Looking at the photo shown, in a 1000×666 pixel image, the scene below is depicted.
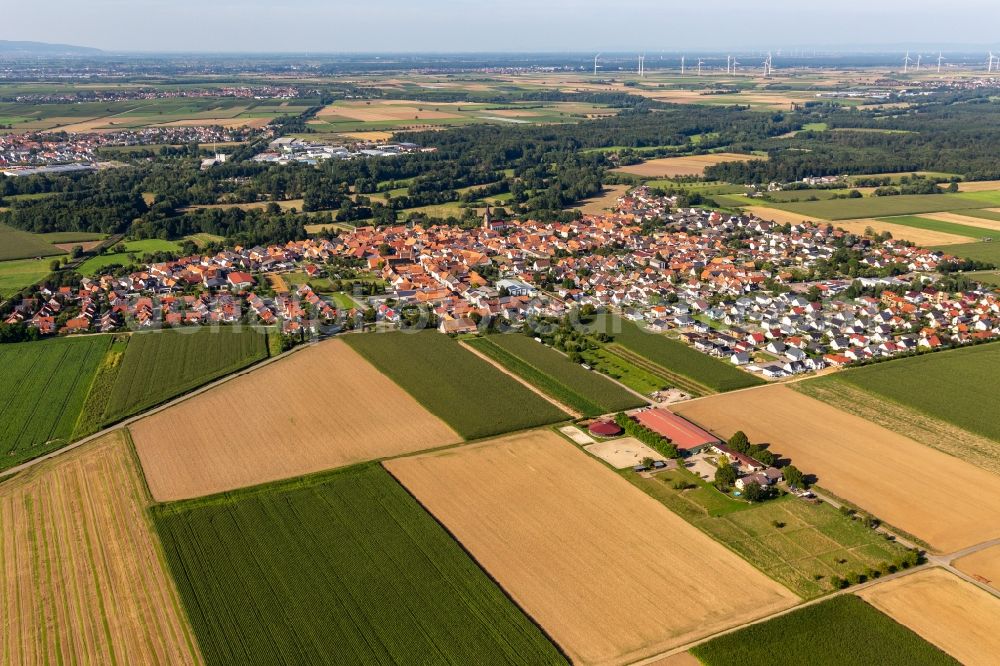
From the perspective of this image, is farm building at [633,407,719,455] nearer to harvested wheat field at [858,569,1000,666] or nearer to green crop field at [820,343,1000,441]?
harvested wheat field at [858,569,1000,666]

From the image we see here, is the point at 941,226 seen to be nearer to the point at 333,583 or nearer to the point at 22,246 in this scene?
the point at 333,583

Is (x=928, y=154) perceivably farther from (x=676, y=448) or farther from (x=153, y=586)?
(x=153, y=586)

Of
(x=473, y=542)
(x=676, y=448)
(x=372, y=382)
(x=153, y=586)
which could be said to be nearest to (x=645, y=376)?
(x=676, y=448)

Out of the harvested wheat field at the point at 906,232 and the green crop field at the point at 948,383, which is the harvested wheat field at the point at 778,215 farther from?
the green crop field at the point at 948,383

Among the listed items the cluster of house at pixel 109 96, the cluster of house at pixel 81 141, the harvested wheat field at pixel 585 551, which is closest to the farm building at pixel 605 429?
the harvested wheat field at pixel 585 551

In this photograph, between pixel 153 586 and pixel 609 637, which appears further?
pixel 153 586

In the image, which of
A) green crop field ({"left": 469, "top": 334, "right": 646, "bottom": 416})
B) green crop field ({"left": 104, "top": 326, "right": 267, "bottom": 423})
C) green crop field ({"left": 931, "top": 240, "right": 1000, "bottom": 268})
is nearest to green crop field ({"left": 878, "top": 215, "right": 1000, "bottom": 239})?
green crop field ({"left": 931, "top": 240, "right": 1000, "bottom": 268})

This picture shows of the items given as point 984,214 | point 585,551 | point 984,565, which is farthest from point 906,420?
point 984,214
